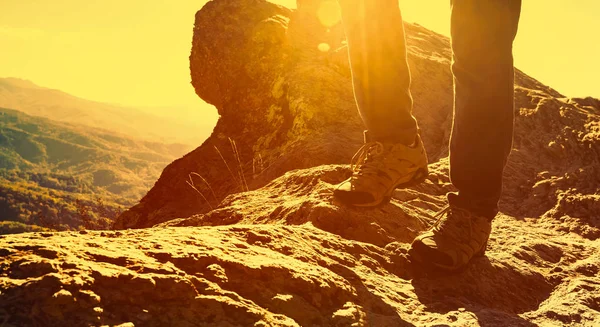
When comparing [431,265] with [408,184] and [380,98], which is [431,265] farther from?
[380,98]

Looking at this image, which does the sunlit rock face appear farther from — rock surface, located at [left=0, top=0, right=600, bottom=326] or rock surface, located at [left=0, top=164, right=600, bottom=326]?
rock surface, located at [left=0, top=164, right=600, bottom=326]

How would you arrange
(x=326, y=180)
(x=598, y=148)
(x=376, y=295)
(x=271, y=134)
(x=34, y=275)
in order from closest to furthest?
(x=34, y=275), (x=376, y=295), (x=326, y=180), (x=598, y=148), (x=271, y=134)

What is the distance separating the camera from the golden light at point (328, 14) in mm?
6961

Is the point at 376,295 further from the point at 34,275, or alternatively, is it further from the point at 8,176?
the point at 8,176

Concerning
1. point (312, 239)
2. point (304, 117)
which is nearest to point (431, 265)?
point (312, 239)

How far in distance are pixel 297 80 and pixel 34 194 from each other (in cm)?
14516

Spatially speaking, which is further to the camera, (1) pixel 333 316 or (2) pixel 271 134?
(2) pixel 271 134

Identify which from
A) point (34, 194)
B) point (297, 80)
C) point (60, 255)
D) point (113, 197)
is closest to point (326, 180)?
point (60, 255)

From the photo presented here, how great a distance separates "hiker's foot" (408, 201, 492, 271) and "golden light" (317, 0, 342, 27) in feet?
17.4

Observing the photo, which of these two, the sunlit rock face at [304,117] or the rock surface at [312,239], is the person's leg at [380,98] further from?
the sunlit rock face at [304,117]

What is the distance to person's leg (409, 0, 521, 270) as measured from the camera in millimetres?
2004

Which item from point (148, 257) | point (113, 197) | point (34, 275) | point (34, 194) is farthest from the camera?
point (113, 197)

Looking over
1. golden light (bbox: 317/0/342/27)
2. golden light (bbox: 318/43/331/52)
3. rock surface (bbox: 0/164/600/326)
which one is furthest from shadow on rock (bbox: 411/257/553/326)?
golden light (bbox: 317/0/342/27)

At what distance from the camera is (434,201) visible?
3.26 m
